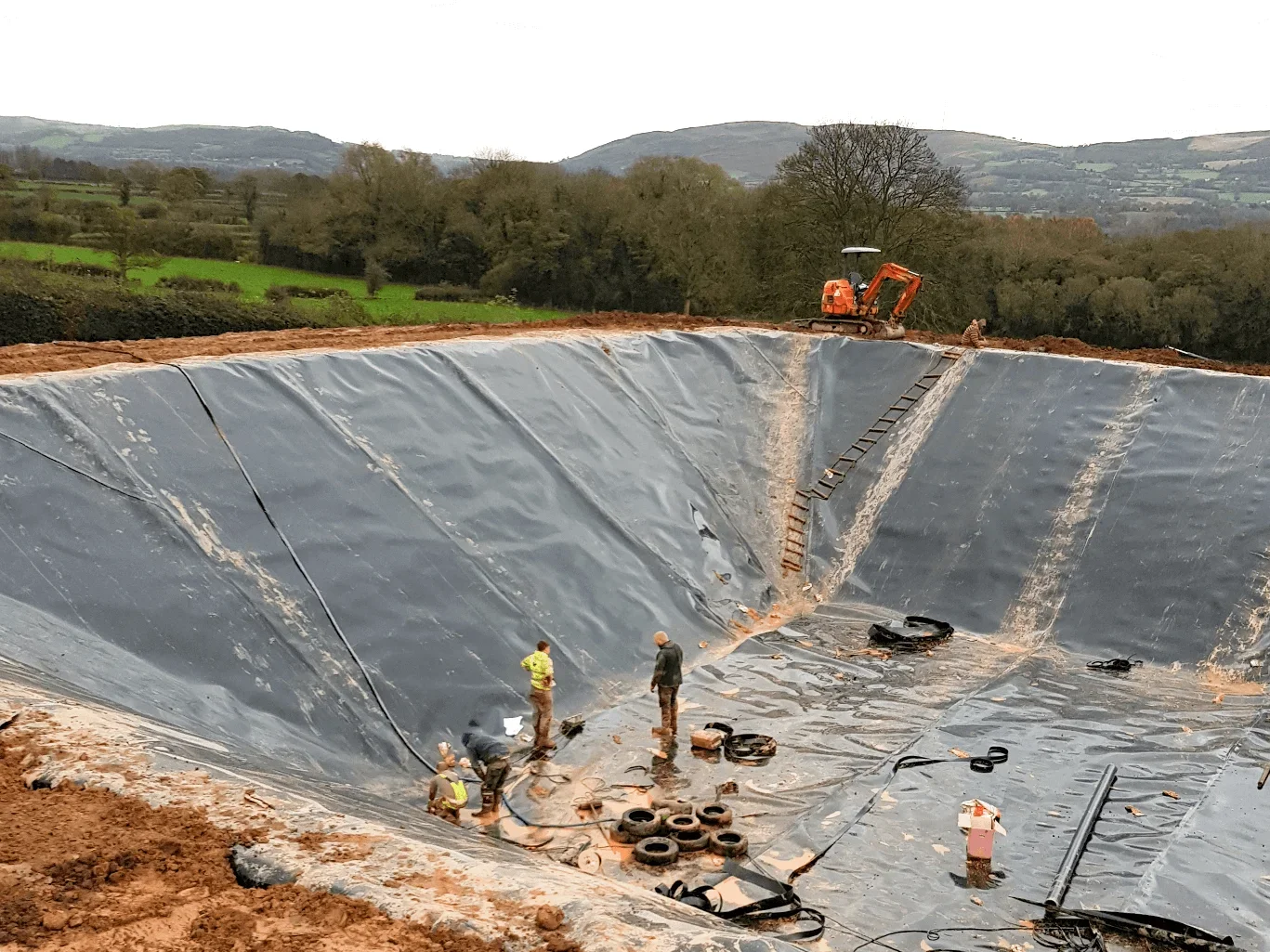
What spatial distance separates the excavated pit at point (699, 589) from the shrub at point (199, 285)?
1399 cm

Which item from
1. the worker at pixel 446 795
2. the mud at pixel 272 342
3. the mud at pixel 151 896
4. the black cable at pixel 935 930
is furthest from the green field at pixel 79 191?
the black cable at pixel 935 930

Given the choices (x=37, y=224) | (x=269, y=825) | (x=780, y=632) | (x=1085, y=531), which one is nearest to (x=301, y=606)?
(x=269, y=825)

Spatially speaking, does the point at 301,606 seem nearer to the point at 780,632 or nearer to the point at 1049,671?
the point at 780,632

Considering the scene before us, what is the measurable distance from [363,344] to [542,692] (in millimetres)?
6623

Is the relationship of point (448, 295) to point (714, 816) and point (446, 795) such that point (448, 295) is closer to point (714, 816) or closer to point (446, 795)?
point (446, 795)

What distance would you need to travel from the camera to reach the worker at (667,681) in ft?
35.5

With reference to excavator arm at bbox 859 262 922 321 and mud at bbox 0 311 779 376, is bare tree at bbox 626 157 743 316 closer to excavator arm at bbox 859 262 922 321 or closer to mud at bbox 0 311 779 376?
excavator arm at bbox 859 262 922 321

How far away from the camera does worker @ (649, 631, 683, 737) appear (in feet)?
35.5

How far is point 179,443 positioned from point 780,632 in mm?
8279

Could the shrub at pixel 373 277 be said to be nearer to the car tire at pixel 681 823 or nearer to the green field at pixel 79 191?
the green field at pixel 79 191

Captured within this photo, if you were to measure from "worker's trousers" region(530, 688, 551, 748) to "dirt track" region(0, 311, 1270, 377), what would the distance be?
6.02 m

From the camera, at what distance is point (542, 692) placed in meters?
10.4

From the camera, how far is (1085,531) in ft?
50.4

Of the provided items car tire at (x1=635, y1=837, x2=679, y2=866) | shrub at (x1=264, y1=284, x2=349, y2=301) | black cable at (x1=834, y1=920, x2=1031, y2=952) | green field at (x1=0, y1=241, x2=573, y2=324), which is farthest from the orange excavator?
black cable at (x1=834, y1=920, x2=1031, y2=952)
